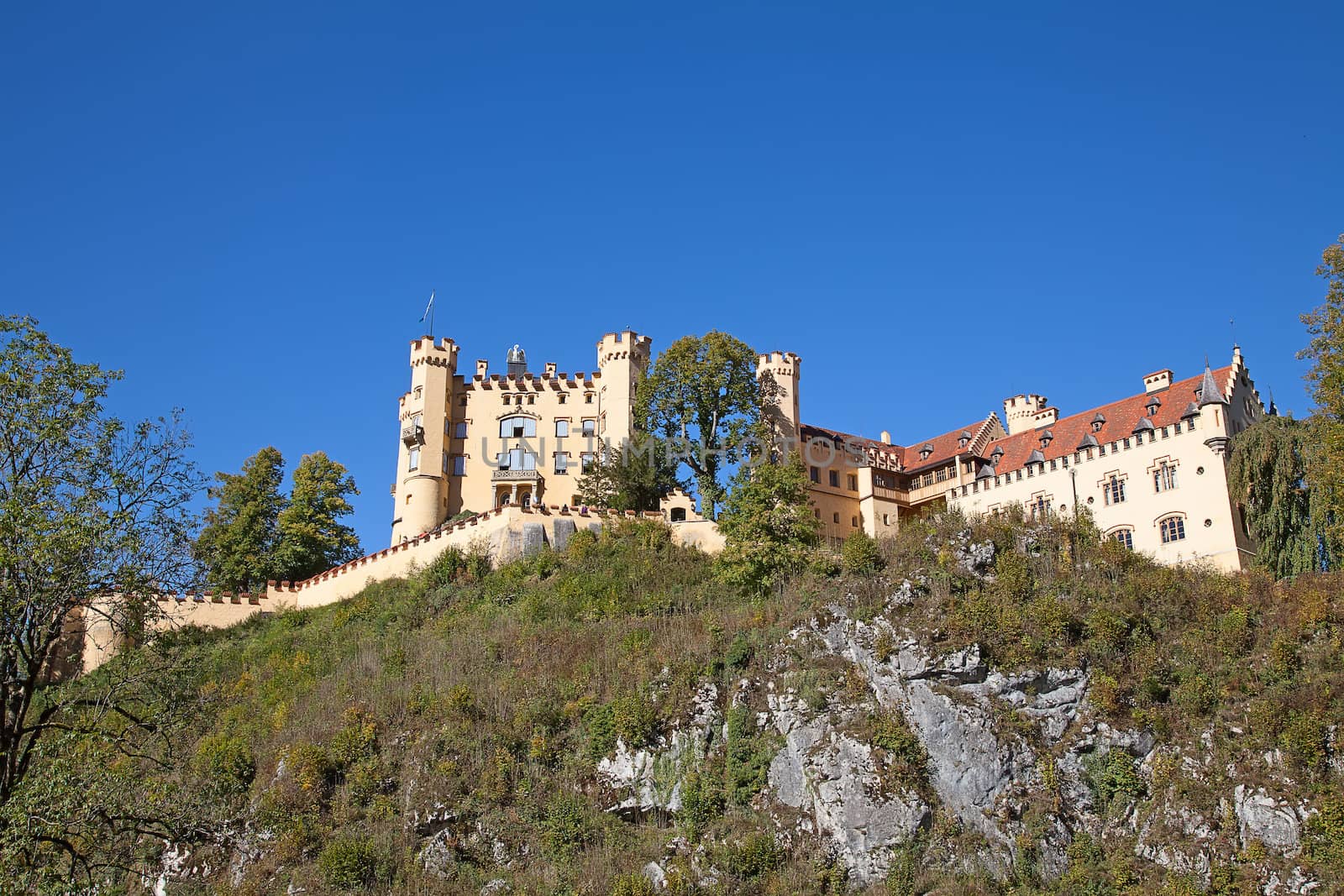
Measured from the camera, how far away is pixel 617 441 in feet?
199

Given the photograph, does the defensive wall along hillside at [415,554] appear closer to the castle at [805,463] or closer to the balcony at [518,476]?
the castle at [805,463]

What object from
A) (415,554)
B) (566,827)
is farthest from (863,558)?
(415,554)

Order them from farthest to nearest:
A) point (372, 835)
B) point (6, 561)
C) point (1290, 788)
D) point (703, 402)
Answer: point (703, 402) → point (372, 835) → point (1290, 788) → point (6, 561)

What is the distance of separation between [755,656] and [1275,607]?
15619 mm

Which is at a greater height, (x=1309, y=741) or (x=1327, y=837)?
(x=1309, y=741)

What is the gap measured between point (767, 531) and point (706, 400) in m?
12.9

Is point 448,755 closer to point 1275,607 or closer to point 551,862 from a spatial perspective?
point 551,862

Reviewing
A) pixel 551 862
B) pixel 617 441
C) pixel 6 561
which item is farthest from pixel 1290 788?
pixel 617 441

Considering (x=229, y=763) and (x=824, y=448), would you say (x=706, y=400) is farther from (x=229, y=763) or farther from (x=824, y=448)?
(x=229, y=763)

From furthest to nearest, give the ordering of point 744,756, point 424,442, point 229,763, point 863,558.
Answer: point 424,442
point 863,558
point 229,763
point 744,756

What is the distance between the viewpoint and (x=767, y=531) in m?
46.3

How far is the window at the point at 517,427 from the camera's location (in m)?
63.7

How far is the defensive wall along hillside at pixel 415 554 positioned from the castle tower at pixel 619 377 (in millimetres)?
7526

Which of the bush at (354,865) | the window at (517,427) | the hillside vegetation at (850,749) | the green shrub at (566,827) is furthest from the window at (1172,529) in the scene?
the bush at (354,865)
